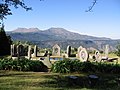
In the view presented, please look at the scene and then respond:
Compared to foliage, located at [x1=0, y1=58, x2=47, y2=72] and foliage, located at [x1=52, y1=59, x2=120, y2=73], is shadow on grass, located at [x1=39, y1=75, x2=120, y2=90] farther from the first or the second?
foliage, located at [x1=0, y1=58, x2=47, y2=72]

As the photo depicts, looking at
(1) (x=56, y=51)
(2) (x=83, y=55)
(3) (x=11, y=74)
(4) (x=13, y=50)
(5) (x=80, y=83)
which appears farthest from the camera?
(1) (x=56, y=51)

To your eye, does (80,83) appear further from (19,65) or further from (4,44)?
(4,44)

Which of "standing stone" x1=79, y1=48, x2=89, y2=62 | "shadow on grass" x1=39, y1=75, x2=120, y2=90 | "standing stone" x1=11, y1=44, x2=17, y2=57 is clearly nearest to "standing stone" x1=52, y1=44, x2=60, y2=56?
"standing stone" x1=11, y1=44, x2=17, y2=57

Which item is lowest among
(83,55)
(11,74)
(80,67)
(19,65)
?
(11,74)

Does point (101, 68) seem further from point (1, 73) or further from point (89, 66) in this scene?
point (1, 73)

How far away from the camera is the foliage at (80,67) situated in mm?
25672

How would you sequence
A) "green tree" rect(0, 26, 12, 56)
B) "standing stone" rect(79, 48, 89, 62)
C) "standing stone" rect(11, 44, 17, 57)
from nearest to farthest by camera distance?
"standing stone" rect(79, 48, 89, 62) < "standing stone" rect(11, 44, 17, 57) < "green tree" rect(0, 26, 12, 56)

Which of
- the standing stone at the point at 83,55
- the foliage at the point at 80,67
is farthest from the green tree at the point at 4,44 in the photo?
the foliage at the point at 80,67

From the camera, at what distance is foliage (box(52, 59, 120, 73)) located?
84.2 ft

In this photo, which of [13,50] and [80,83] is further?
[13,50]

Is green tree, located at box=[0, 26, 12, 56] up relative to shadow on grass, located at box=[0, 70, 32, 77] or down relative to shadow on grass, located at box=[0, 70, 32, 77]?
up

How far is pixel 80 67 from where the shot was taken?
1022 inches

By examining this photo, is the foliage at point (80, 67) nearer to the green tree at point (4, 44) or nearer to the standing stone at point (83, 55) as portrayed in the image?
the standing stone at point (83, 55)

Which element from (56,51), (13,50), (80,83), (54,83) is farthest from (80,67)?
(56,51)
